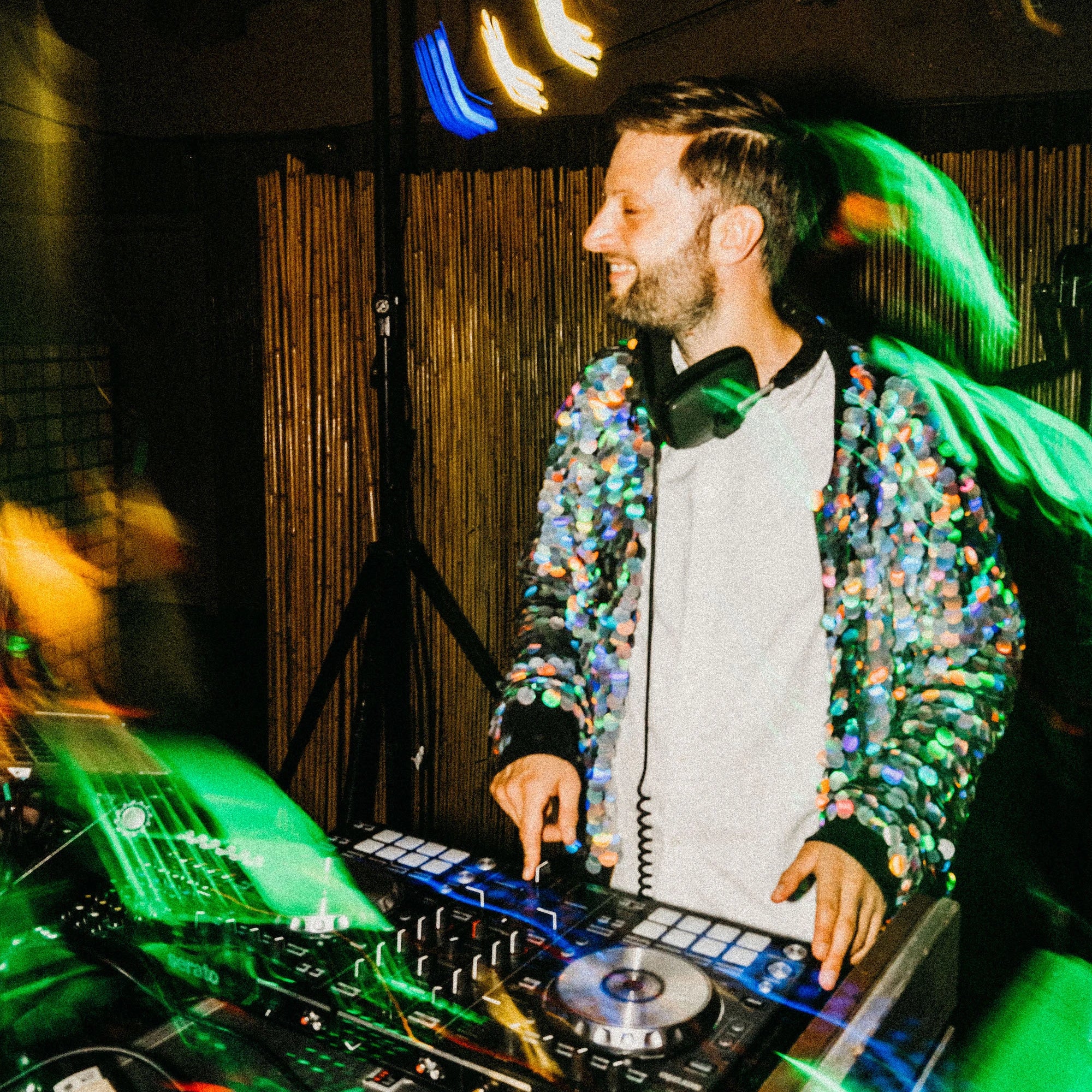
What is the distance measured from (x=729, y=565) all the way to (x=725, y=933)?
2.52 feet

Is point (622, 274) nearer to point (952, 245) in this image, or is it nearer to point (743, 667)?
point (743, 667)

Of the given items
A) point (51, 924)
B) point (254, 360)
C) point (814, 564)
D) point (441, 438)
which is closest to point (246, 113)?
point (254, 360)

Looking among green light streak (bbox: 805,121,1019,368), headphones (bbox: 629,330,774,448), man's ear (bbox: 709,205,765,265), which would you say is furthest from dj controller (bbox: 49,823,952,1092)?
green light streak (bbox: 805,121,1019,368)

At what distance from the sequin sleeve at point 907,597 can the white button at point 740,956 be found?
16.7 inches

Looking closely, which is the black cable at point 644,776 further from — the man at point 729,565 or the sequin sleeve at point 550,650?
the sequin sleeve at point 550,650

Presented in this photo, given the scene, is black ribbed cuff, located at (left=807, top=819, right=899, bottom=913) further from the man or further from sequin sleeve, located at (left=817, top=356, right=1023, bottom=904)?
the man

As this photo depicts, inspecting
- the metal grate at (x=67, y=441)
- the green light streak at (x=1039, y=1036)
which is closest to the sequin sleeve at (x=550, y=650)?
the green light streak at (x=1039, y=1036)

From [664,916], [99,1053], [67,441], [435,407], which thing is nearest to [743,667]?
[664,916]

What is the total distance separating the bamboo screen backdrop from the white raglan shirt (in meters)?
1.54

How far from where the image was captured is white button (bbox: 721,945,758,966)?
0.98 m

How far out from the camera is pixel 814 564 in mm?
1672

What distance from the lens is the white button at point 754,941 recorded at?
39.8 inches

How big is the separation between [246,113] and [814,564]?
3447 millimetres

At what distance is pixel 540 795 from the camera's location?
4.56ft
